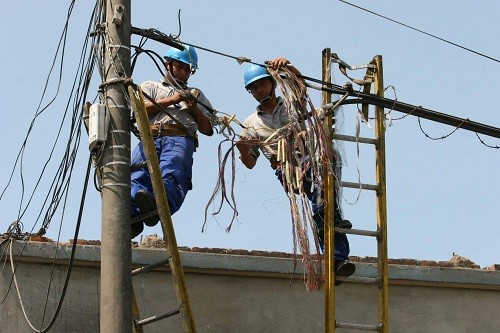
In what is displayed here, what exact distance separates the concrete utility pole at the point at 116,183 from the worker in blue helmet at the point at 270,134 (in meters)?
1.57

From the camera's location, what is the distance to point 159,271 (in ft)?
37.2

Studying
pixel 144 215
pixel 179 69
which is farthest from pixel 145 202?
pixel 179 69

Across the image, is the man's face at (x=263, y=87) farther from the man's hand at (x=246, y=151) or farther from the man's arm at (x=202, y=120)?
the man's arm at (x=202, y=120)

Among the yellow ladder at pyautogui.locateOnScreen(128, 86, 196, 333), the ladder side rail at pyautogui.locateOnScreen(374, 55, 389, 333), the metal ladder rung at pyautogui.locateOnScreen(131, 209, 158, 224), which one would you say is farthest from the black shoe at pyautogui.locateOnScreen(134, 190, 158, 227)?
the ladder side rail at pyautogui.locateOnScreen(374, 55, 389, 333)

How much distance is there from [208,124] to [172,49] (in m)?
0.77

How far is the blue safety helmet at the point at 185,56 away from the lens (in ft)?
36.0

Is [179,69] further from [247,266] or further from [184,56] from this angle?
[247,266]

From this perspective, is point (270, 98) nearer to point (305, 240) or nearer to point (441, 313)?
point (305, 240)

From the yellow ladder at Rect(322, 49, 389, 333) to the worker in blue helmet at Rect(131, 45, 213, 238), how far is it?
1.11 metres

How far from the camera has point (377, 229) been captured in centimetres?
1080

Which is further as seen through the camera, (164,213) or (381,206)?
(381,206)

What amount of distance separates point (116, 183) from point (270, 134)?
2133 mm

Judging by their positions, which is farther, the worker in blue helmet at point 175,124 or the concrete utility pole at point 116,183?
the worker in blue helmet at point 175,124

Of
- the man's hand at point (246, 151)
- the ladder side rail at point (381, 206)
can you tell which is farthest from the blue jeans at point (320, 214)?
the man's hand at point (246, 151)
